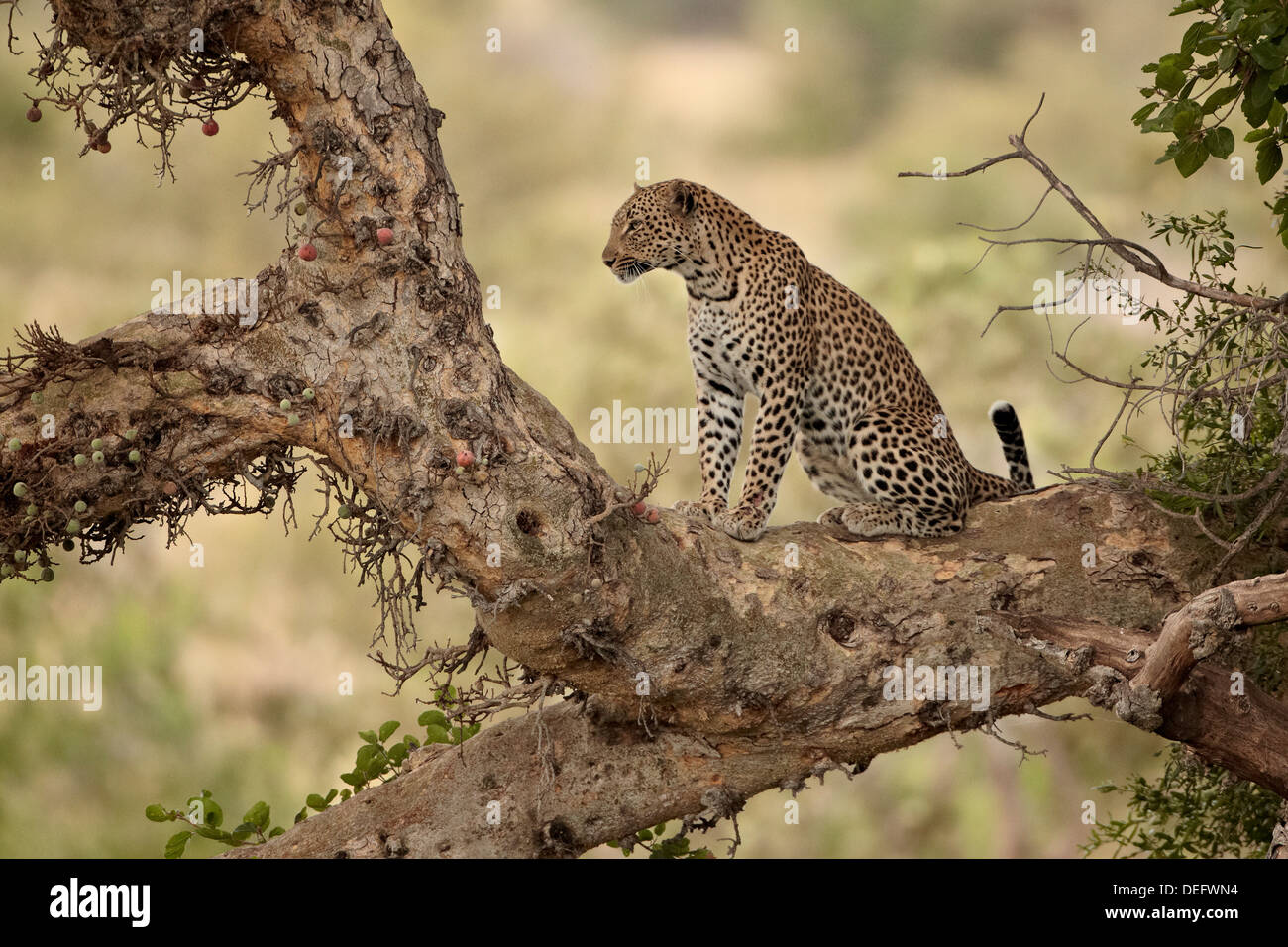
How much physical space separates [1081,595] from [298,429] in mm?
3515

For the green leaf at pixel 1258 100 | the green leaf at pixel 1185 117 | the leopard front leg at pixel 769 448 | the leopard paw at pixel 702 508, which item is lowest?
the leopard paw at pixel 702 508

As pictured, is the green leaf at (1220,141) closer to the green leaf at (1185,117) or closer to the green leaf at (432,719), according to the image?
the green leaf at (1185,117)

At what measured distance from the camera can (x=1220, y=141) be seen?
5.11m

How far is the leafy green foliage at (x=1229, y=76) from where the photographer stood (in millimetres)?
4945

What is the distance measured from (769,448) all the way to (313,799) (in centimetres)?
278

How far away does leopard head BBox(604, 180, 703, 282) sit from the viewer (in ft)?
21.5

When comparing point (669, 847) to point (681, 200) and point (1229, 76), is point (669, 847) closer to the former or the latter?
point (681, 200)

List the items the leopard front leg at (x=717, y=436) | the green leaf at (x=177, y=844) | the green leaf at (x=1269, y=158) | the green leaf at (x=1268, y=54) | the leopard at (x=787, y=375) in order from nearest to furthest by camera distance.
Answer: the green leaf at (x=1268, y=54) < the green leaf at (x=1269, y=158) < the green leaf at (x=177, y=844) < the leopard at (x=787, y=375) < the leopard front leg at (x=717, y=436)

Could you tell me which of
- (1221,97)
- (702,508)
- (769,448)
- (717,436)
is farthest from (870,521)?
(1221,97)

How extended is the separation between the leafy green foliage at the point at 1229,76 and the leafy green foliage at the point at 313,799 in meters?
3.81

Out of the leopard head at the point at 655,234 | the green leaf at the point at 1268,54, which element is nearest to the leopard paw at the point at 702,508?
the leopard head at the point at 655,234

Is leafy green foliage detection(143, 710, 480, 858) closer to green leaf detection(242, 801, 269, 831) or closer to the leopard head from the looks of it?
green leaf detection(242, 801, 269, 831)

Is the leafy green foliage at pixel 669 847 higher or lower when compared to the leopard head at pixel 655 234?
lower

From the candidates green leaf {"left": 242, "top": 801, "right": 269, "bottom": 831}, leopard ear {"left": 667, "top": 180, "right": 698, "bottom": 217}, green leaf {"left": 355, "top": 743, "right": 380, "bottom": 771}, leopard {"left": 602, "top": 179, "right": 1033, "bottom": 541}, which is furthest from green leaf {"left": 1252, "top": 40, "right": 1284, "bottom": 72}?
green leaf {"left": 242, "top": 801, "right": 269, "bottom": 831}
